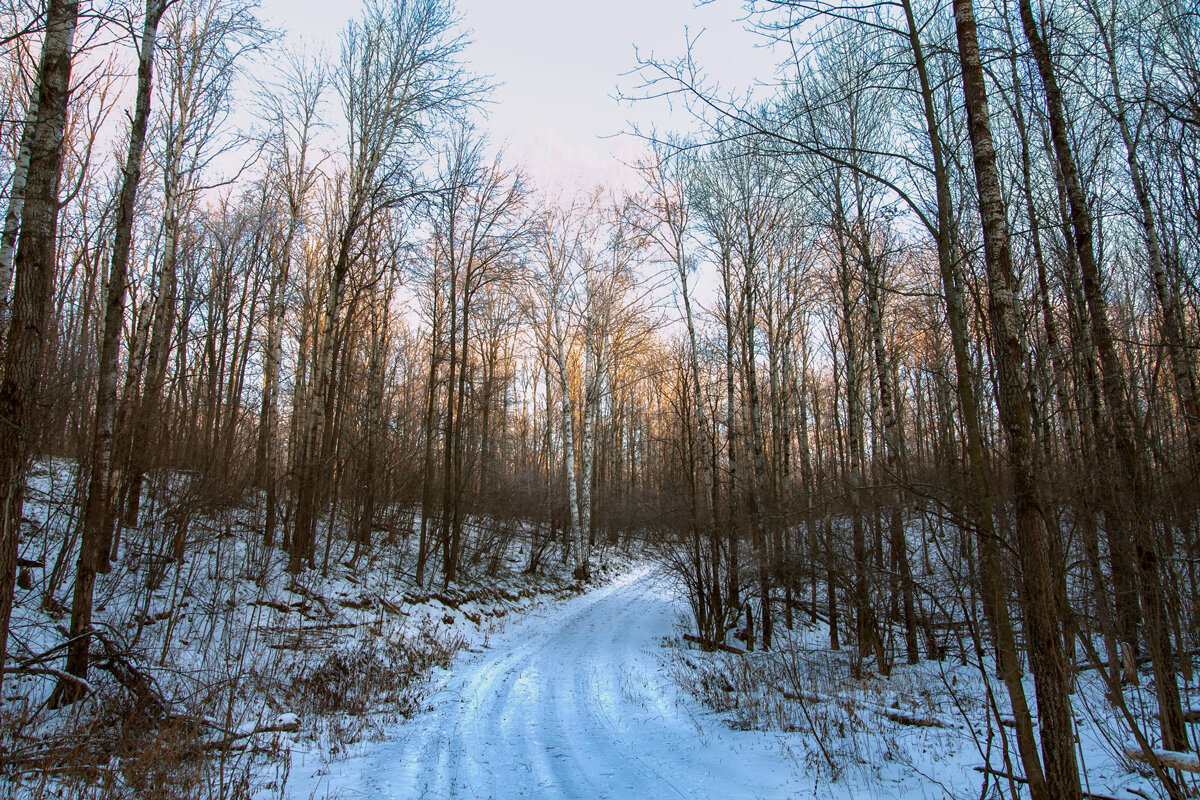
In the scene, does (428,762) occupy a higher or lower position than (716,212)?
lower

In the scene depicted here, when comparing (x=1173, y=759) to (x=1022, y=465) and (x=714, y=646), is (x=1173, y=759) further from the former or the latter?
(x=714, y=646)


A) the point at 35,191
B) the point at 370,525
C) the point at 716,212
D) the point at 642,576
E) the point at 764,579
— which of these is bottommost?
the point at 642,576

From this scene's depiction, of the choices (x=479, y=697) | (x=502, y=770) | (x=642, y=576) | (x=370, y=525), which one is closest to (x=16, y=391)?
(x=502, y=770)

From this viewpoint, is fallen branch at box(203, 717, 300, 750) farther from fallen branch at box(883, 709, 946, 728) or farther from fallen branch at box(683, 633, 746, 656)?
fallen branch at box(683, 633, 746, 656)

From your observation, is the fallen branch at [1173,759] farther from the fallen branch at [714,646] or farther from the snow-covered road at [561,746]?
the fallen branch at [714,646]

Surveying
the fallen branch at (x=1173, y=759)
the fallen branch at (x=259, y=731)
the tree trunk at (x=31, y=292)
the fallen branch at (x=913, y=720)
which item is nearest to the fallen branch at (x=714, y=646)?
the fallen branch at (x=913, y=720)

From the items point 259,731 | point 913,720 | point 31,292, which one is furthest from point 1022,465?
point 31,292

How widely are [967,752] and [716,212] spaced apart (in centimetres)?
1083

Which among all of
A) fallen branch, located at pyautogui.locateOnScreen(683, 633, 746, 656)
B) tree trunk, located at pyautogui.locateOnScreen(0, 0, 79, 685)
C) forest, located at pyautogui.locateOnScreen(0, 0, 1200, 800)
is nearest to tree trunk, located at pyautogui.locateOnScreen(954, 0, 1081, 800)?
forest, located at pyautogui.locateOnScreen(0, 0, 1200, 800)

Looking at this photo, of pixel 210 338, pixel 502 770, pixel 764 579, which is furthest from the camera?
pixel 210 338

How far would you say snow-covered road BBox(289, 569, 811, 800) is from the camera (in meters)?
4.68

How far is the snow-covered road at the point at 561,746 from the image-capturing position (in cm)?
468

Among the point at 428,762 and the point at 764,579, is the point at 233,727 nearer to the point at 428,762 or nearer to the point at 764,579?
the point at 428,762

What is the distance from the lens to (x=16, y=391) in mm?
4035
